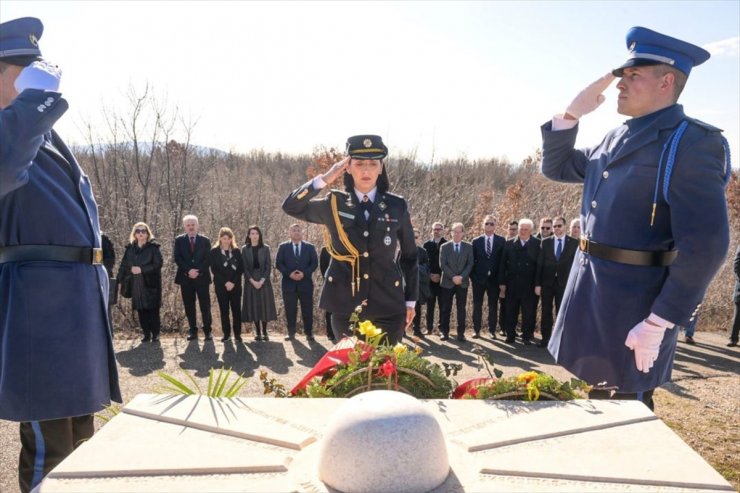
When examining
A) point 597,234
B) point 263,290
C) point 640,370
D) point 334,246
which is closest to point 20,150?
point 334,246

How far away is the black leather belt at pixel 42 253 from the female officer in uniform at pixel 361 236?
1.40m

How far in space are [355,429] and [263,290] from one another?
8363 mm

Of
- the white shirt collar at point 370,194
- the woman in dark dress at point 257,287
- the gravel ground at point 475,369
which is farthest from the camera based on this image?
the woman in dark dress at point 257,287

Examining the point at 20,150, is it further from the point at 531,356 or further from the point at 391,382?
the point at 531,356

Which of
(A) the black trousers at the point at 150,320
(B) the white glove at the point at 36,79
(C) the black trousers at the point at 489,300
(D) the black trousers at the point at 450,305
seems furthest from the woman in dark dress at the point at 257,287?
(B) the white glove at the point at 36,79

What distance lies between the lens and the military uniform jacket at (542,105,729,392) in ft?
7.98

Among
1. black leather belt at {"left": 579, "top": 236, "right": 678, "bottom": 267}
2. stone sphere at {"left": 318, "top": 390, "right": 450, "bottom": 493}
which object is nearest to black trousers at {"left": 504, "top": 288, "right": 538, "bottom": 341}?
black leather belt at {"left": 579, "top": 236, "right": 678, "bottom": 267}

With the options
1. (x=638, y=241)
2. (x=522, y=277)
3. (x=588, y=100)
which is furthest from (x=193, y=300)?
(x=638, y=241)

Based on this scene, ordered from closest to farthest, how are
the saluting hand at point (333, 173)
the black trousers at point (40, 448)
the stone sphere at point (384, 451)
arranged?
the stone sphere at point (384, 451), the black trousers at point (40, 448), the saluting hand at point (333, 173)

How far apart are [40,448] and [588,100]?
3131mm

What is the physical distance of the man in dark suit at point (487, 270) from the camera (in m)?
10.4

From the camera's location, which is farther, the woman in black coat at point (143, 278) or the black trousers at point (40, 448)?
the woman in black coat at point (143, 278)

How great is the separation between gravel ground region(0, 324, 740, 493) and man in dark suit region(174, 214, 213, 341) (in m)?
0.52

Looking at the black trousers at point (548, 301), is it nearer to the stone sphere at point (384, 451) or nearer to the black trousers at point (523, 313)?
the black trousers at point (523, 313)
